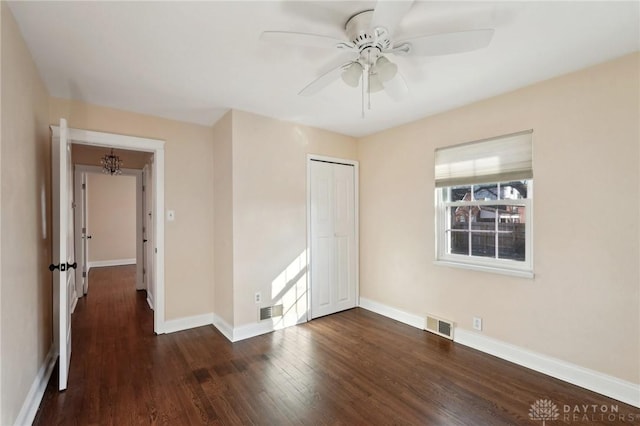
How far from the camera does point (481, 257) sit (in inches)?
118

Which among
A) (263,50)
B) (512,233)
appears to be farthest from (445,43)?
(512,233)

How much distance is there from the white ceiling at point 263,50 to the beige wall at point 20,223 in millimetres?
227

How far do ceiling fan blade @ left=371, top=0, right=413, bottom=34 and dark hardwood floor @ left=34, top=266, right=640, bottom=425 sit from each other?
2.37m

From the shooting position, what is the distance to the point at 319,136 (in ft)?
12.7

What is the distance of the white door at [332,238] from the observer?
382 centimetres

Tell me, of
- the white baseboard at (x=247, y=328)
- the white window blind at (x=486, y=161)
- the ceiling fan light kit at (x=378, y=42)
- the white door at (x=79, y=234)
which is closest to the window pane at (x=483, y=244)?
the white window blind at (x=486, y=161)

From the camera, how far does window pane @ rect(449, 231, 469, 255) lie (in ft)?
10.3

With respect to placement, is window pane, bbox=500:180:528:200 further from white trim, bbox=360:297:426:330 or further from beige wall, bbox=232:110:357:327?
beige wall, bbox=232:110:357:327

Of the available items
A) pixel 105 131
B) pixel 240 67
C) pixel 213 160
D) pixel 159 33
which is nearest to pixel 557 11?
pixel 240 67

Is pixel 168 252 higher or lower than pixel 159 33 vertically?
lower

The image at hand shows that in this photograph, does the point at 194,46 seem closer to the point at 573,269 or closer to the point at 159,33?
the point at 159,33

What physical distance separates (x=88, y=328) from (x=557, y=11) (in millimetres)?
5122

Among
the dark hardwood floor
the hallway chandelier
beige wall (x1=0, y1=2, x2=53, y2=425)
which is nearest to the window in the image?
the dark hardwood floor

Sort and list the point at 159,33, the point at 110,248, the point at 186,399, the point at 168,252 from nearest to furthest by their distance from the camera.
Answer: the point at 159,33
the point at 186,399
the point at 168,252
the point at 110,248
